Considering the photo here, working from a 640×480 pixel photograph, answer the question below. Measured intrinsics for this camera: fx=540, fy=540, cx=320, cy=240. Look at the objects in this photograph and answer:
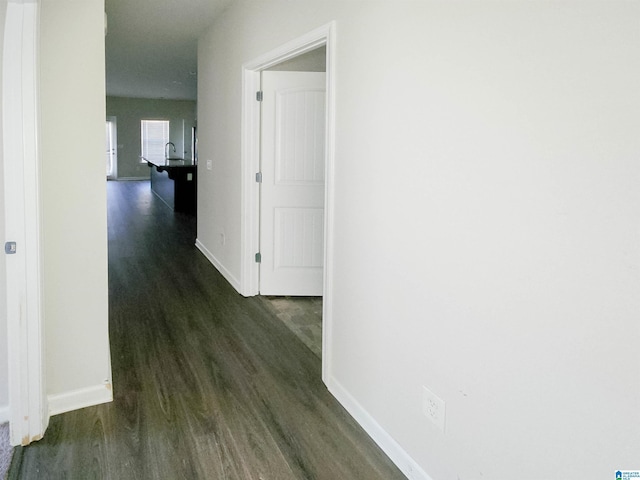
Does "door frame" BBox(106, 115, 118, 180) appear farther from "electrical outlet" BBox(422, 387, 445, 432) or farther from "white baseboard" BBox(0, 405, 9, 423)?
"electrical outlet" BBox(422, 387, 445, 432)

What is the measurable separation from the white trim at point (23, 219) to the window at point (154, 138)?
15.2 meters

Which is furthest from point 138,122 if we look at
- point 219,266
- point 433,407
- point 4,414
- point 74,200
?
point 433,407

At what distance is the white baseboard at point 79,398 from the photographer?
8.77ft

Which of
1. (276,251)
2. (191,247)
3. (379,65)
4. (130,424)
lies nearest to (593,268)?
(379,65)

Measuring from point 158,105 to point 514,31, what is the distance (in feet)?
53.9

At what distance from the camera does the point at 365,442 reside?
2.47m

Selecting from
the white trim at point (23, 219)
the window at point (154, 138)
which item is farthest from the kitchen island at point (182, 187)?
the white trim at point (23, 219)

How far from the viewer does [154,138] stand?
16.9 meters

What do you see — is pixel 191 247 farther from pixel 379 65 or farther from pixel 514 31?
pixel 514 31

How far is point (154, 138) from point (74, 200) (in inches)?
598

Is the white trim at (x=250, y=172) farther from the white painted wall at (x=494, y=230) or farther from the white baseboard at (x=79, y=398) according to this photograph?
the white baseboard at (x=79, y=398)

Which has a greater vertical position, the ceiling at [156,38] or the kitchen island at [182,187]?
the ceiling at [156,38]

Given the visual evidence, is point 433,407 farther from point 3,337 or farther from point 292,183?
point 292,183

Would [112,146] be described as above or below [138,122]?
below
